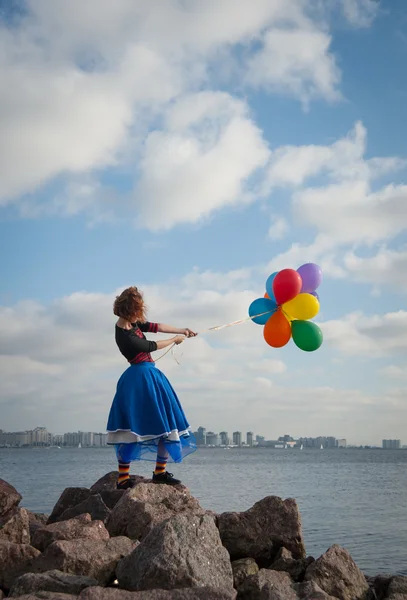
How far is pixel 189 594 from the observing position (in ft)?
16.1

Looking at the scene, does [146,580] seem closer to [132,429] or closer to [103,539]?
[103,539]

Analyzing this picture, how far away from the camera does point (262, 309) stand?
1052 centimetres

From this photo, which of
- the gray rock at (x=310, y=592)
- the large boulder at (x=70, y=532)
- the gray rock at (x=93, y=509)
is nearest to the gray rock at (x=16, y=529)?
the large boulder at (x=70, y=532)

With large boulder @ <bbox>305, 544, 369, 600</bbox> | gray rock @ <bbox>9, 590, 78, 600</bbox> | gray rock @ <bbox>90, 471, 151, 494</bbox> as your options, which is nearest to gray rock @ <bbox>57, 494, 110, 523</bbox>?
gray rock @ <bbox>90, 471, 151, 494</bbox>

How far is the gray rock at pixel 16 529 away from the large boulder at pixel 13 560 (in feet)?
2.14

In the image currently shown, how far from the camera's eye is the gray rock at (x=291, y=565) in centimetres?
715

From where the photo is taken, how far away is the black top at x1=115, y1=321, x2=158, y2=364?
9016 mm

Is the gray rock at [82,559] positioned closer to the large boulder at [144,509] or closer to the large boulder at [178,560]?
the large boulder at [178,560]

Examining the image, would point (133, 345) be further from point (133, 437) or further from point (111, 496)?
point (111, 496)

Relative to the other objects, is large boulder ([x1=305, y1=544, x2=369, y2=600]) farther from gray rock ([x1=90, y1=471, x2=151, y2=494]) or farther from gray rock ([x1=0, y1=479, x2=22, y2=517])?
gray rock ([x1=0, y1=479, x2=22, y2=517])

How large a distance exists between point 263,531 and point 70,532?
223 cm

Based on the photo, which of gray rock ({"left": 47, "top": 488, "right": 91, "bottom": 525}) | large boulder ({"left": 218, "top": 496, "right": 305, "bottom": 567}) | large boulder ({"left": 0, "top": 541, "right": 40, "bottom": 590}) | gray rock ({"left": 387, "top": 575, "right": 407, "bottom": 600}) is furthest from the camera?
gray rock ({"left": 47, "top": 488, "right": 91, "bottom": 525})

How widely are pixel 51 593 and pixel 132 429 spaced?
3799 millimetres

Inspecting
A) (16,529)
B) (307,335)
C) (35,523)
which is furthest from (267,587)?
(307,335)
